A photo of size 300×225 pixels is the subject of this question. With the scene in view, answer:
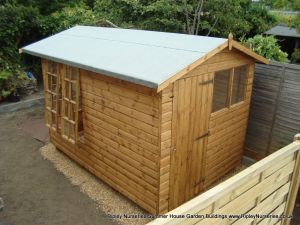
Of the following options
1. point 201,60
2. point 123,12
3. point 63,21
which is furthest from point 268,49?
point 63,21

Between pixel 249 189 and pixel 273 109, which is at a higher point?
pixel 249 189

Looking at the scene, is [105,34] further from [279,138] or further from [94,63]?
[279,138]

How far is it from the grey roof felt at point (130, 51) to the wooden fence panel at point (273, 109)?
75.0 inches

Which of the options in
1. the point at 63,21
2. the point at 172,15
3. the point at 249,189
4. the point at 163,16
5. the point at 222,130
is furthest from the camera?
the point at 63,21

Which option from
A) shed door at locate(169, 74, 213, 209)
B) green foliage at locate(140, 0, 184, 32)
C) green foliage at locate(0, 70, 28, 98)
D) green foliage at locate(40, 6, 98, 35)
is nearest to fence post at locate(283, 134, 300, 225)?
shed door at locate(169, 74, 213, 209)

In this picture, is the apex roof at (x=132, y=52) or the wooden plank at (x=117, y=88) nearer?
the apex roof at (x=132, y=52)

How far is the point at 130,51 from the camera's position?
5461 mm

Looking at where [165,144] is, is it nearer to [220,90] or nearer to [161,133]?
[161,133]

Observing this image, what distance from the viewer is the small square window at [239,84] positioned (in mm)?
6053

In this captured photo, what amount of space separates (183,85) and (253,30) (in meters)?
15.5

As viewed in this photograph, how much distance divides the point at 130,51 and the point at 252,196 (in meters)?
3.36

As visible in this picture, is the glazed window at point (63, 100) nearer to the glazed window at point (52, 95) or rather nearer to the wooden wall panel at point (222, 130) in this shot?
the glazed window at point (52, 95)

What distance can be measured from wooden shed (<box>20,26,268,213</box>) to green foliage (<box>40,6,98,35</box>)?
21.2 ft

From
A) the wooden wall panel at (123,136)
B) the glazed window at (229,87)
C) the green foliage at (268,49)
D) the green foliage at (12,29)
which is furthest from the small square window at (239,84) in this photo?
the green foliage at (12,29)
